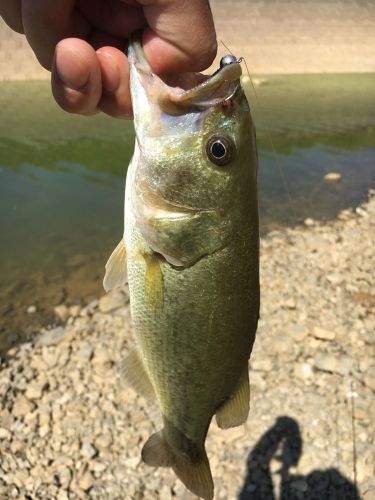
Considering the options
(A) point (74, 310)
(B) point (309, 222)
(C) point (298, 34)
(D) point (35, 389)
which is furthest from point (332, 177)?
(C) point (298, 34)

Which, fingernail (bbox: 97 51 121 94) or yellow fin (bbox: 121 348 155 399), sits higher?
fingernail (bbox: 97 51 121 94)

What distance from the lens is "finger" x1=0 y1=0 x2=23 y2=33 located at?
2.40 m

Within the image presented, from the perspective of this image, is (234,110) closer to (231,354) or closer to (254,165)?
(254,165)

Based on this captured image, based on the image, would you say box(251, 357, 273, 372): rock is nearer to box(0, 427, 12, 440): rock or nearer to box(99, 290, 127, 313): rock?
box(99, 290, 127, 313): rock

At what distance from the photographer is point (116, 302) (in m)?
6.48

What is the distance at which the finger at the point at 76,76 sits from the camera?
205cm

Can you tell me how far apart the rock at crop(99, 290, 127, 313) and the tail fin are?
3980 mm

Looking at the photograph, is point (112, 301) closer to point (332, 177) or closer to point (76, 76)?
point (76, 76)

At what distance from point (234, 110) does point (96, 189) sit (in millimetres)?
8775

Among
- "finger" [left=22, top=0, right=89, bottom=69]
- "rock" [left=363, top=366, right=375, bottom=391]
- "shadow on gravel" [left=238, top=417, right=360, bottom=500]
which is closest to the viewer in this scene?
"finger" [left=22, top=0, right=89, bottom=69]

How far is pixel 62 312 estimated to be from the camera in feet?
21.4

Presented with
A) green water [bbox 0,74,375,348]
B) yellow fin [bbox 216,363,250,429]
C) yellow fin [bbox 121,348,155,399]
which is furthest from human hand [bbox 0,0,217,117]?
green water [bbox 0,74,375,348]

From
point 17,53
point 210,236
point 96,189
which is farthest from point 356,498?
point 17,53

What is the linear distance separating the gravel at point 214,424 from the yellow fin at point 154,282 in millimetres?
2819
